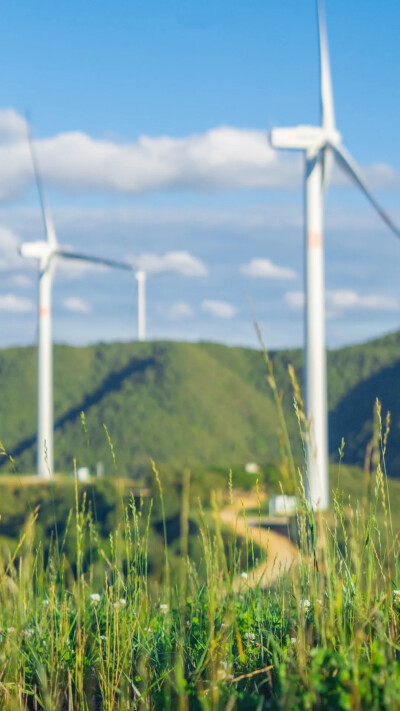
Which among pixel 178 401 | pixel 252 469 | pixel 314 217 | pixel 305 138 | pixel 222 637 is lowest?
pixel 252 469

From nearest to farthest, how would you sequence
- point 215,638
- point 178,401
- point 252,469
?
point 215,638
point 252,469
point 178,401

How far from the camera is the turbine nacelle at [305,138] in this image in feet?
110

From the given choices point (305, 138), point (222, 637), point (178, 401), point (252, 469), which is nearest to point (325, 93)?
point (305, 138)

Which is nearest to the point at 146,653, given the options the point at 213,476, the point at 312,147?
the point at 312,147

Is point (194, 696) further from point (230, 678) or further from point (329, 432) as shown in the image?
point (329, 432)

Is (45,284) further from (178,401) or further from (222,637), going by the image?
(178,401)

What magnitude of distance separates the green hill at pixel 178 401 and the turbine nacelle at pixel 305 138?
2478 inches

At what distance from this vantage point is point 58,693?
14.9 ft

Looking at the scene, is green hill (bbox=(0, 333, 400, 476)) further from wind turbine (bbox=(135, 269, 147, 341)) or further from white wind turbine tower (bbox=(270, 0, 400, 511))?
white wind turbine tower (bbox=(270, 0, 400, 511))

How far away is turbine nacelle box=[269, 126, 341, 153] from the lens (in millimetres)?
33562

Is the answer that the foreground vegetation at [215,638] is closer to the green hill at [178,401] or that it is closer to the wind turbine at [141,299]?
the wind turbine at [141,299]

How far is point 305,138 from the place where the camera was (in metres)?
33.7

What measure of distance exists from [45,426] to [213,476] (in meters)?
11.5

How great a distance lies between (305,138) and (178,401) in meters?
79.5
